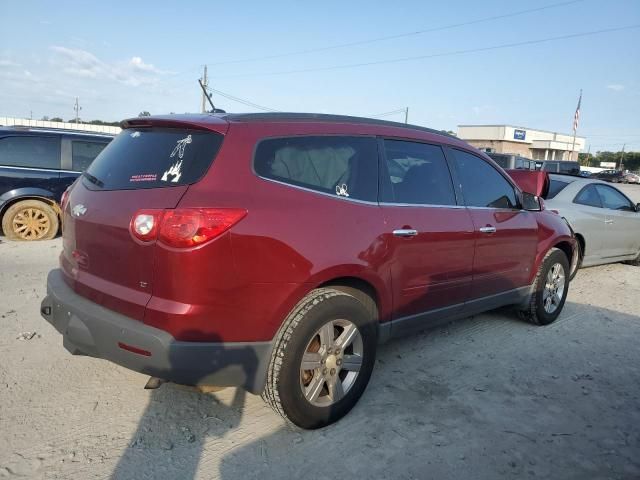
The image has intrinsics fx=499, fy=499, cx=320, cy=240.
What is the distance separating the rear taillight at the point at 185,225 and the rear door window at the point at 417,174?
126cm

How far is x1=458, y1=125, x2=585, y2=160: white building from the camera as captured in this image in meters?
66.1

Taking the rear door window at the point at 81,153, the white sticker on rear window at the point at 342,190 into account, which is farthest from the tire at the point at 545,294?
the rear door window at the point at 81,153

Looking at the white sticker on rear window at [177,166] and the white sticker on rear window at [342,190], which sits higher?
the white sticker on rear window at [177,166]

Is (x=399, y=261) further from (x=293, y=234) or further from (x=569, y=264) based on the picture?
(x=569, y=264)

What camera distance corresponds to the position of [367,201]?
319cm

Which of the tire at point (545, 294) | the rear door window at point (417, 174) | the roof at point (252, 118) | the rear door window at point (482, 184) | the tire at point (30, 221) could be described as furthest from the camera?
the tire at point (30, 221)

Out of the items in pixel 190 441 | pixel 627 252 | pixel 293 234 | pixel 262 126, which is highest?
pixel 262 126

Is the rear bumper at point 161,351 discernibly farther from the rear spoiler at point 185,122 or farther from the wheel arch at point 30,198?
the wheel arch at point 30,198

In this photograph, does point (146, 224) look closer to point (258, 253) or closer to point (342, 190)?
point (258, 253)

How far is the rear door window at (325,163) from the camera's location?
2.80m

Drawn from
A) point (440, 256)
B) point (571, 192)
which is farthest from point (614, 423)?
point (571, 192)

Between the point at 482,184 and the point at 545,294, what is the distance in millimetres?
1570

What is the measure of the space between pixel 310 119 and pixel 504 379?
2421 millimetres

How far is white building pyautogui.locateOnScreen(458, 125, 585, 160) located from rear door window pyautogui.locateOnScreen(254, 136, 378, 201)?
6289 centimetres
